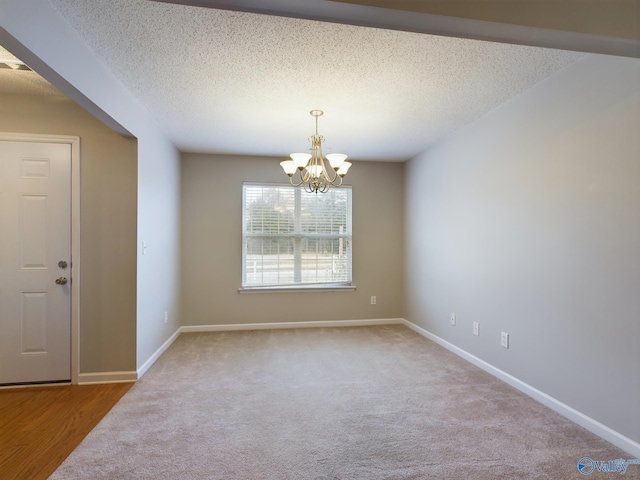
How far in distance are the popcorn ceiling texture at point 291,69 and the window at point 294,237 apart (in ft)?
4.20

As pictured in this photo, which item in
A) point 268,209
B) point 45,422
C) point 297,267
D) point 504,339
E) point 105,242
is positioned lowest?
Answer: point 45,422

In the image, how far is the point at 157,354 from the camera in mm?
3395

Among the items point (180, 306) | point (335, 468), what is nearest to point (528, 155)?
point (335, 468)

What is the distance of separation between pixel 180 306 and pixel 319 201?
93.0 inches

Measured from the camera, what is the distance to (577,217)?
219 centimetres

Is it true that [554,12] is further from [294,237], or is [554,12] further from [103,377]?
[103,377]

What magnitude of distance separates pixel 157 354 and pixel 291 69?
9.88ft

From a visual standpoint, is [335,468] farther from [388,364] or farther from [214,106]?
[214,106]

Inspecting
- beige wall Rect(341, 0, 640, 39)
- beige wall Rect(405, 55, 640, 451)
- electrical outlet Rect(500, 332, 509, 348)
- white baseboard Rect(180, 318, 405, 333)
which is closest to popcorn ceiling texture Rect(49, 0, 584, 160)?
beige wall Rect(405, 55, 640, 451)

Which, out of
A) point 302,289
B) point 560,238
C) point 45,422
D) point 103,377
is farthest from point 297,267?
point 560,238

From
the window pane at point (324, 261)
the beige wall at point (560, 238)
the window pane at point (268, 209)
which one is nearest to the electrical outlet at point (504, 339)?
the beige wall at point (560, 238)

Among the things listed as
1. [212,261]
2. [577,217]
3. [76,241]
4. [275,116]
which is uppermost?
[275,116]

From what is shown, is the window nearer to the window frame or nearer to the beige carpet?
the window frame

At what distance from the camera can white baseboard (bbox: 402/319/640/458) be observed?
6.19ft
